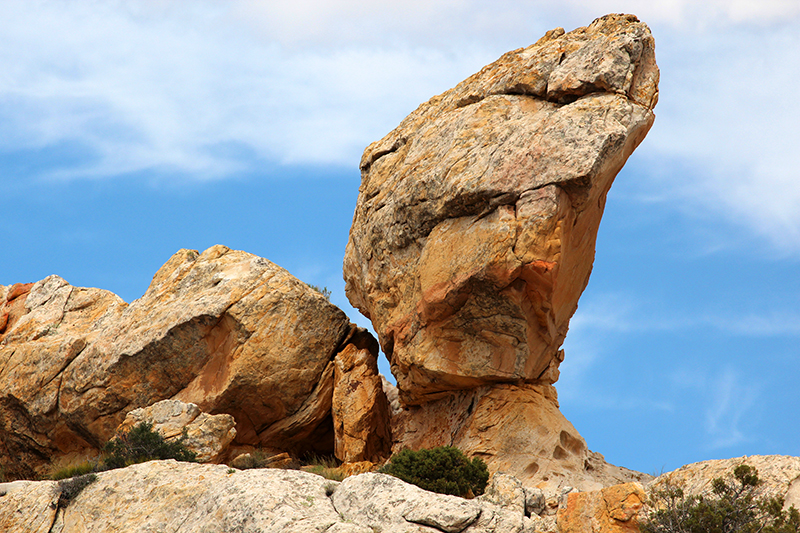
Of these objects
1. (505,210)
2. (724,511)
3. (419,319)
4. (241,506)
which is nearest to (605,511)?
(724,511)

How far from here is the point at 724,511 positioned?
17406 mm

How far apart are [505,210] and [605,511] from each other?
1054 centimetres

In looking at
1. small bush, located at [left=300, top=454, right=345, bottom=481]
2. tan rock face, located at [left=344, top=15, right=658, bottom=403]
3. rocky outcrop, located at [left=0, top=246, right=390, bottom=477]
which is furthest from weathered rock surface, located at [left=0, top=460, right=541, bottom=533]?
rocky outcrop, located at [left=0, top=246, right=390, bottom=477]

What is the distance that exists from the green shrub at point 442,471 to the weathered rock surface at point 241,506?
13.7 feet

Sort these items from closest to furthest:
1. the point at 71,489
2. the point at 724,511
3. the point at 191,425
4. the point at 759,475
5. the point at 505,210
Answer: the point at 724,511
the point at 759,475
the point at 71,489
the point at 505,210
the point at 191,425

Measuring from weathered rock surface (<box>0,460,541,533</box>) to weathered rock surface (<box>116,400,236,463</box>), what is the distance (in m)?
5.94

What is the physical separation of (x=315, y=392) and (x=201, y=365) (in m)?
4.44

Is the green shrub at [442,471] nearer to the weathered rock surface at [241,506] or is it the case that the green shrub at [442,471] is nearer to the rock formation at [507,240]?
the rock formation at [507,240]

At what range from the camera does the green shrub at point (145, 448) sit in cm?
2642

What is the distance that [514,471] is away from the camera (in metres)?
26.6

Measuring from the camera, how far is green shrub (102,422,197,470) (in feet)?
86.7

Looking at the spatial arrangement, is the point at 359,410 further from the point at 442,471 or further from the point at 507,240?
the point at 507,240

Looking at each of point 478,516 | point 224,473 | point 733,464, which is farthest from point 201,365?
point 733,464

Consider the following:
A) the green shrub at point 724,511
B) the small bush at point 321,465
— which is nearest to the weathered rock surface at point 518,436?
the small bush at point 321,465
